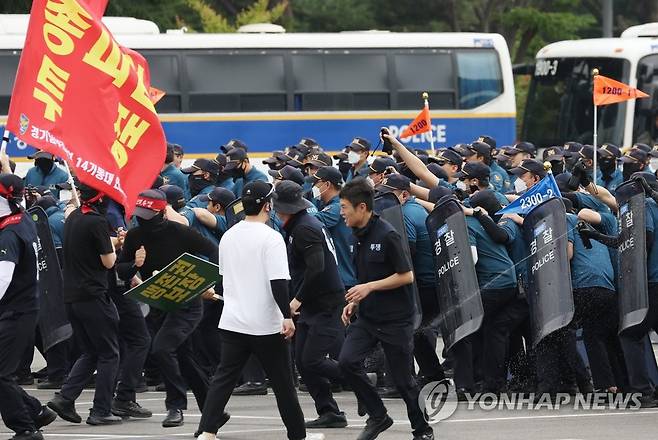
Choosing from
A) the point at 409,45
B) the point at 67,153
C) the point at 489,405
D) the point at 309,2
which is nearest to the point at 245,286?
the point at 67,153

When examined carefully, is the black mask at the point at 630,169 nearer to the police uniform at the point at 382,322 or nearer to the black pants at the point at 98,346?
the police uniform at the point at 382,322

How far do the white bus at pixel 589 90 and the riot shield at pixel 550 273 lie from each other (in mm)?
15447

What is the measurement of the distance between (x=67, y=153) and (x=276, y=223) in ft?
10.4

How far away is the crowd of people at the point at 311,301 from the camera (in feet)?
33.9

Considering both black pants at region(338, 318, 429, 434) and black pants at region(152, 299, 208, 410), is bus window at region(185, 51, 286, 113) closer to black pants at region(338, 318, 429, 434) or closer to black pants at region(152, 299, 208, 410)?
black pants at region(152, 299, 208, 410)

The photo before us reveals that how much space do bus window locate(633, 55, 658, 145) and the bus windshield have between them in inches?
10.4

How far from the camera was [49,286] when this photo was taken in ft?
43.3

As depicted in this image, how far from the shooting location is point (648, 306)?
1237cm

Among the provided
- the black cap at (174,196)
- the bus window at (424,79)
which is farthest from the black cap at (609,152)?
the bus window at (424,79)

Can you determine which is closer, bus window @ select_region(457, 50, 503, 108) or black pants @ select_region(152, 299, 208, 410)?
black pants @ select_region(152, 299, 208, 410)

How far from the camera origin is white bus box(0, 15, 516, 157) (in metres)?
26.6

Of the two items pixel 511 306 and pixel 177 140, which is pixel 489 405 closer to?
pixel 511 306

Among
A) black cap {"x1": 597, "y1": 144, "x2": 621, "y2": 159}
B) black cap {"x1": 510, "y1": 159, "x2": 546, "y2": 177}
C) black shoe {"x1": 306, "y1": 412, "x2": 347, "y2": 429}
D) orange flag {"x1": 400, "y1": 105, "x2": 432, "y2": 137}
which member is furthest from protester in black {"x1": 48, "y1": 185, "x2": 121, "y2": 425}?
orange flag {"x1": 400, "y1": 105, "x2": 432, "y2": 137}

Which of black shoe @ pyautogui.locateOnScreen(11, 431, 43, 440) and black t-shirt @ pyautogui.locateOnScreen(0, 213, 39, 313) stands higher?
black t-shirt @ pyautogui.locateOnScreen(0, 213, 39, 313)
